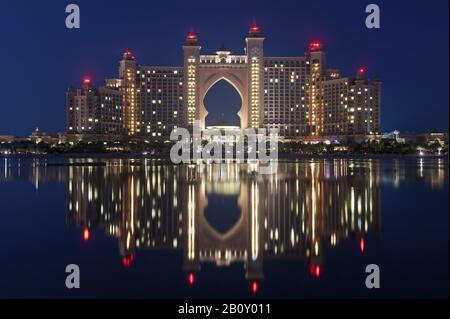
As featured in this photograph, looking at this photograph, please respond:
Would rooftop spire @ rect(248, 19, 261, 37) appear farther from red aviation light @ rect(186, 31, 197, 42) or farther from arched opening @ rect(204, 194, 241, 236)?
arched opening @ rect(204, 194, 241, 236)

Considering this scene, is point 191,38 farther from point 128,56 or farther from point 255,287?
point 255,287

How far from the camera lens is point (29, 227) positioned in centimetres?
1490

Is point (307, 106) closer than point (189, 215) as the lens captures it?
No

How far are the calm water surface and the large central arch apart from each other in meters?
94.0

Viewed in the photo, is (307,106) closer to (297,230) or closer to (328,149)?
(328,149)

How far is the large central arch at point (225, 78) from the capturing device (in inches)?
4542

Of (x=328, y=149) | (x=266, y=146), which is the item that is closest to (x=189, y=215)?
(x=328, y=149)

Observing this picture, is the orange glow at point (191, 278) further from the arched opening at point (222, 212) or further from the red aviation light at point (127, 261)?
the arched opening at point (222, 212)

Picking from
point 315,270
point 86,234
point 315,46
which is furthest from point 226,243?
point 315,46

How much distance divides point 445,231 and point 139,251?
7.73m

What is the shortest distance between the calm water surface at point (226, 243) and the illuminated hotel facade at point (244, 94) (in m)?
91.4

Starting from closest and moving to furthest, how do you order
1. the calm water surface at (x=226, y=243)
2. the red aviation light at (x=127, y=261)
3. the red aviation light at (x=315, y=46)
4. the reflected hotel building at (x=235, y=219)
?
the calm water surface at (x=226, y=243)
the red aviation light at (x=127, y=261)
the reflected hotel building at (x=235, y=219)
the red aviation light at (x=315, y=46)

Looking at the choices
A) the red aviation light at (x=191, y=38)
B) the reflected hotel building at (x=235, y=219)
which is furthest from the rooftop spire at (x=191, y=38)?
the reflected hotel building at (x=235, y=219)

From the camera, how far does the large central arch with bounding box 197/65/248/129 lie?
115 meters
